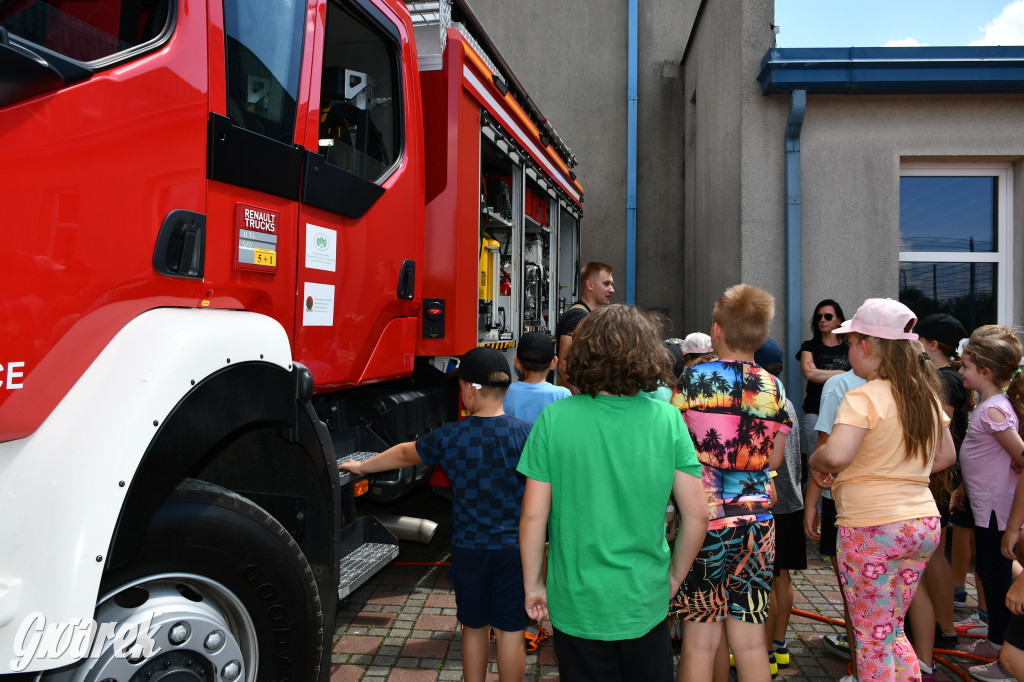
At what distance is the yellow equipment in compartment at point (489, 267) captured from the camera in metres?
4.71

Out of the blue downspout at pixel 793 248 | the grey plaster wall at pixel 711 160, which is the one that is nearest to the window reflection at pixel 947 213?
the blue downspout at pixel 793 248

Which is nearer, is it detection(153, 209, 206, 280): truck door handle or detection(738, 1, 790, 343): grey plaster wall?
detection(153, 209, 206, 280): truck door handle

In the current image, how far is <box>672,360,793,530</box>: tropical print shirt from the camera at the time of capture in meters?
2.55

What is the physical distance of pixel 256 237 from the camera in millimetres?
2521

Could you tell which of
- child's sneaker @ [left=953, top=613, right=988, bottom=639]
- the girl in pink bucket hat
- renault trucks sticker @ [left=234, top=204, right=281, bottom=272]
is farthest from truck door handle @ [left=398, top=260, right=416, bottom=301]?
child's sneaker @ [left=953, top=613, right=988, bottom=639]

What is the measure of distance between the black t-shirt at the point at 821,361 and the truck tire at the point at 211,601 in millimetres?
4150

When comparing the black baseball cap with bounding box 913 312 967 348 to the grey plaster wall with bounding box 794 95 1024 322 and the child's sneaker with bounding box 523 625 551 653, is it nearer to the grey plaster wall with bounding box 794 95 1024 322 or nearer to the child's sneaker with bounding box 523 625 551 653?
the grey plaster wall with bounding box 794 95 1024 322

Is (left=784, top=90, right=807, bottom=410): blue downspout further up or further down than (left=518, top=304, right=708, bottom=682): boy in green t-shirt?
further up

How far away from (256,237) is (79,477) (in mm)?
1095

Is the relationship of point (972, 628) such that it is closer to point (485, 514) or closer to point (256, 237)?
point (485, 514)

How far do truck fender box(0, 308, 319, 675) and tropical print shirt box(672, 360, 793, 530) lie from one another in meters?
1.67

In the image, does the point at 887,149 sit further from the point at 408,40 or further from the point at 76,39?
the point at 76,39

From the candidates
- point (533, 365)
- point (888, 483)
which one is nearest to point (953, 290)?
point (888, 483)

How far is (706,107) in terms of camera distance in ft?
27.0
